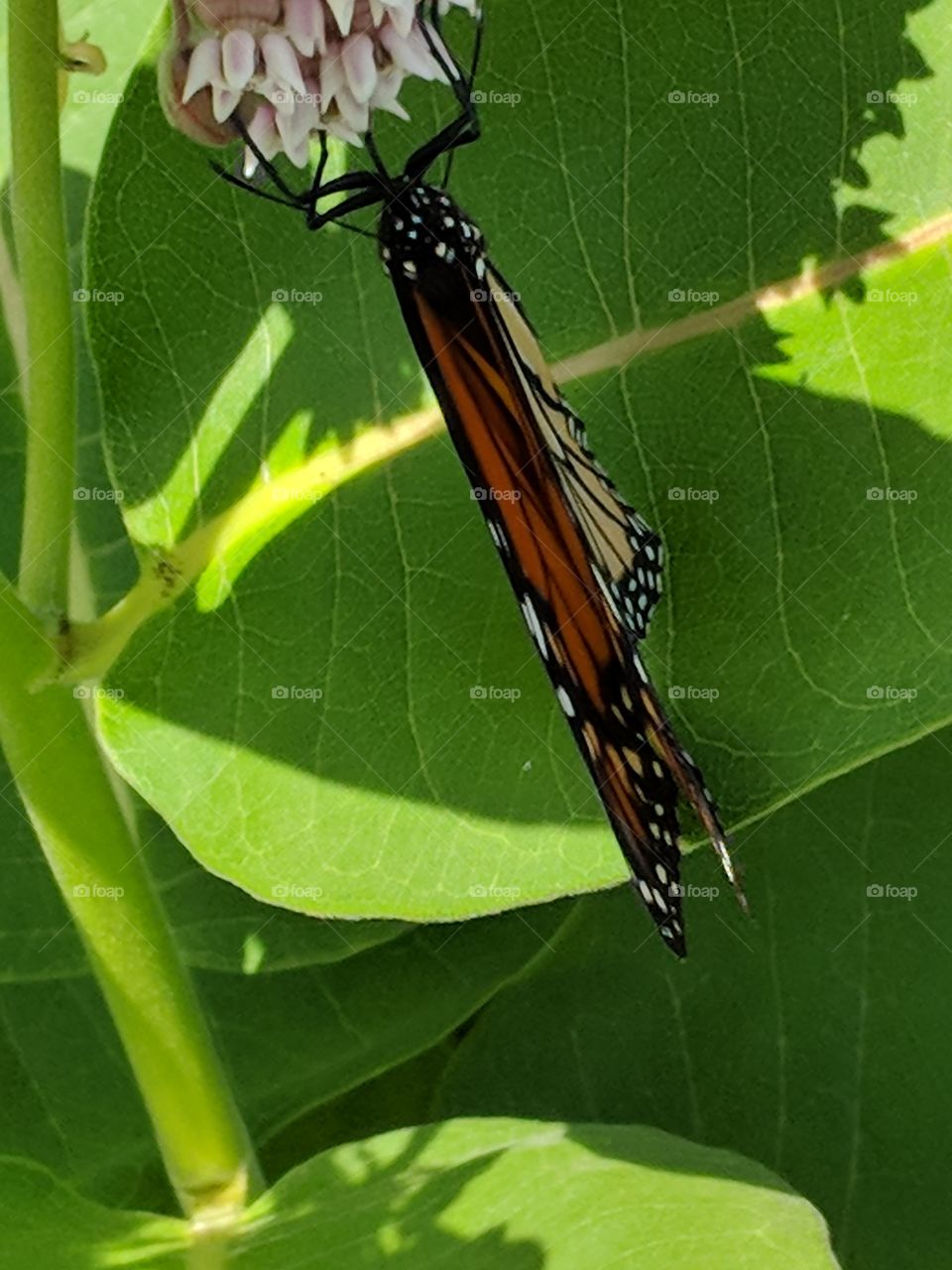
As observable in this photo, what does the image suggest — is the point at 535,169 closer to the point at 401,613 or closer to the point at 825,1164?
the point at 401,613

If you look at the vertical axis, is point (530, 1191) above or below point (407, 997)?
above

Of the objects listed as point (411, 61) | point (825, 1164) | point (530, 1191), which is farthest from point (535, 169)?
point (825, 1164)

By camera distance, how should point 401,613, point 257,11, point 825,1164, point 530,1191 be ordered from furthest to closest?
point 825,1164, point 401,613, point 530,1191, point 257,11

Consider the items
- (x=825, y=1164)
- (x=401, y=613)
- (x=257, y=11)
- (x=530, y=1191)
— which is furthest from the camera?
(x=825, y=1164)
